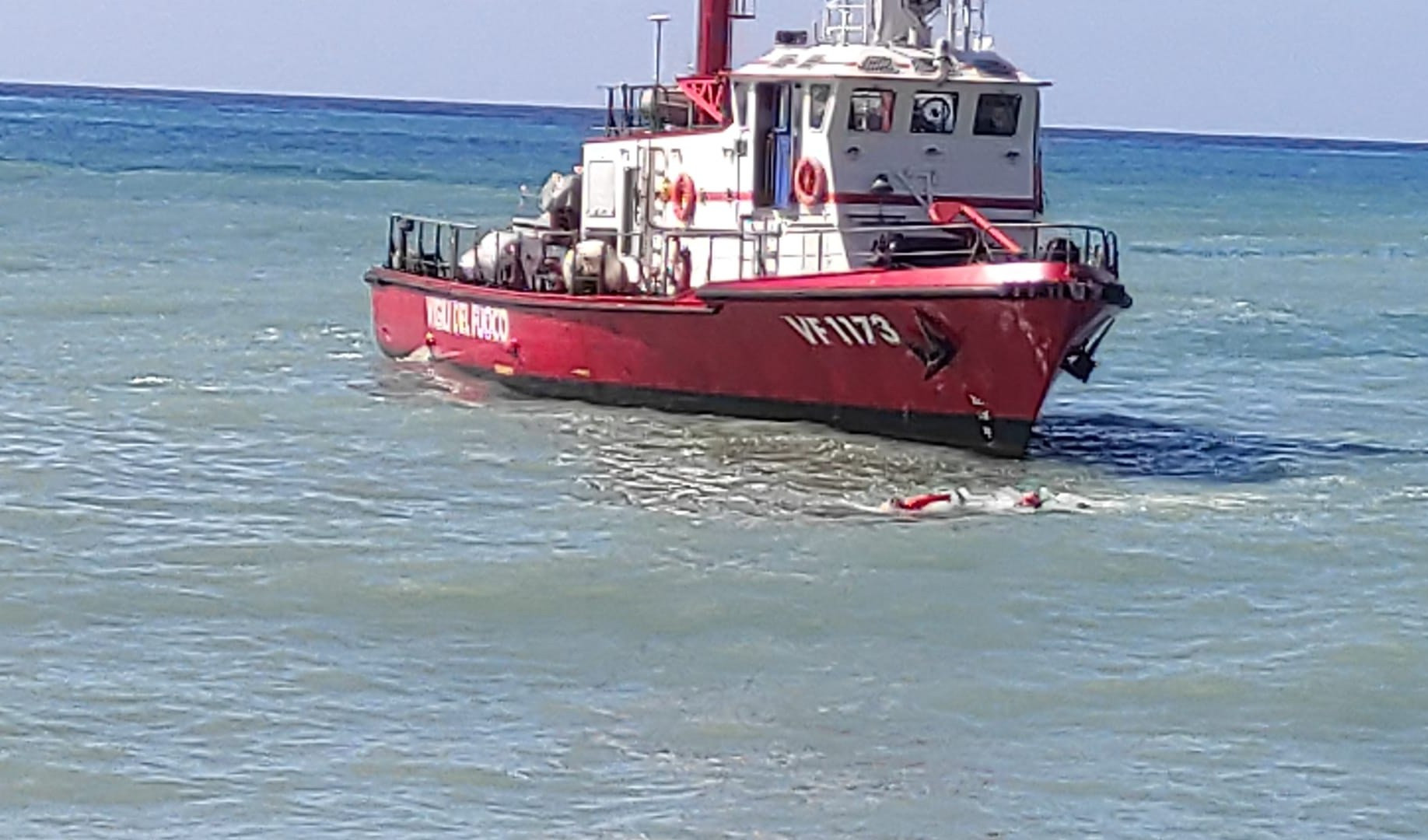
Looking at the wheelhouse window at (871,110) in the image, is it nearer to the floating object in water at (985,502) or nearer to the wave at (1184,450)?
the wave at (1184,450)

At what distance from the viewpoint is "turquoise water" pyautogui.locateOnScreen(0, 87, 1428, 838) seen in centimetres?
1158

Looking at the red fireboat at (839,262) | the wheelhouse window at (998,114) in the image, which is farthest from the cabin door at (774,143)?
the wheelhouse window at (998,114)

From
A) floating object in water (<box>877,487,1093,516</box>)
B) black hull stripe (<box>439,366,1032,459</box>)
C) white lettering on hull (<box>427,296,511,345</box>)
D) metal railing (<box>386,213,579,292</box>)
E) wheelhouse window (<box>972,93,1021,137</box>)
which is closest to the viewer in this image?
floating object in water (<box>877,487,1093,516</box>)

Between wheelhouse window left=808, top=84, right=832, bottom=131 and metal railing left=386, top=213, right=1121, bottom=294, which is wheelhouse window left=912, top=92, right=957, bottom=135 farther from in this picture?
metal railing left=386, top=213, right=1121, bottom=294

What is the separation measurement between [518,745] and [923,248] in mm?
9528

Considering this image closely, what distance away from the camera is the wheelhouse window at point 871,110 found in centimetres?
2100

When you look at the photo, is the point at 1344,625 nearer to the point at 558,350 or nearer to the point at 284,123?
the point at 558,350

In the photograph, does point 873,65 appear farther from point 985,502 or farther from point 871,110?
point 985,502

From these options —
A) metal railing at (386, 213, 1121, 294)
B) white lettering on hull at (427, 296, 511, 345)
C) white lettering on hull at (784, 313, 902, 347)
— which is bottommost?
white lettering on hull at (427, 296, 511, 345)

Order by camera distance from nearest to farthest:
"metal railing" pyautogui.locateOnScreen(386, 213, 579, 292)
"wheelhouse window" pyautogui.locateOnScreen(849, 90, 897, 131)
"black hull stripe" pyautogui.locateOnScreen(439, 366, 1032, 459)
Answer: "black hull stripe" pyautogui.locateOnScreen(439, 366, 1032, 459), "wheelhouse window" pyautogui.locateOnScreen(849, 90, 897, 131), "metal railing" pyautogui.locateOnScreen(386, 213, 579, 292)

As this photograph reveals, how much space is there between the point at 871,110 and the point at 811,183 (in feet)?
2.38

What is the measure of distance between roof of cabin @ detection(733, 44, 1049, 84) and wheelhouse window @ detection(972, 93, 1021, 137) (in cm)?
16

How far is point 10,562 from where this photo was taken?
15891 mm

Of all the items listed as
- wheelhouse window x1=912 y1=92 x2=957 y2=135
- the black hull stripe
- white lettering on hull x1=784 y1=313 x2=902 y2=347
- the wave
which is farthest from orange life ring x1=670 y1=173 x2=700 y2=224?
the wave
